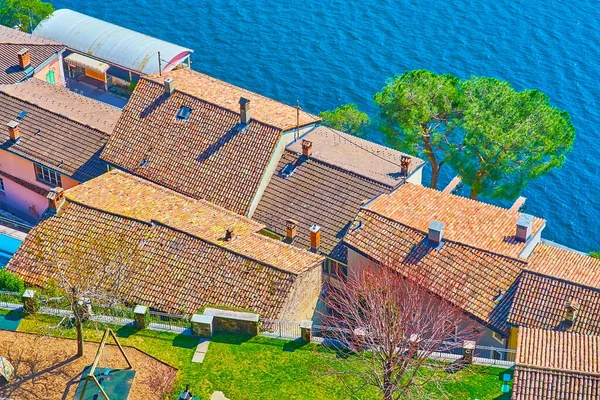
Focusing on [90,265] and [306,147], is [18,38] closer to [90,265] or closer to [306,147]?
[306,147]

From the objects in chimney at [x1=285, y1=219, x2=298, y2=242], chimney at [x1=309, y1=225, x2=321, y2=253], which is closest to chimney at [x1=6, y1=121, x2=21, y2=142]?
chimney at [x1=285, y1=219, x2=298, y2=242]

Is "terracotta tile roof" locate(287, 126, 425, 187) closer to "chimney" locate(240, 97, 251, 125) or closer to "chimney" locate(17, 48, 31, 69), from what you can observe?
"chimney" locate(240, 97, 251, 125)

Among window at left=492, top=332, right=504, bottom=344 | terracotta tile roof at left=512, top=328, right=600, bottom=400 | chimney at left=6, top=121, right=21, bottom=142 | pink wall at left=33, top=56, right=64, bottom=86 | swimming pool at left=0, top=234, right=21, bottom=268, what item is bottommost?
window at left=492, top=332, right=504, bottom=344

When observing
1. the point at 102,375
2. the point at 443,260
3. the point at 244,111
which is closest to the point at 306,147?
the point at 244,111

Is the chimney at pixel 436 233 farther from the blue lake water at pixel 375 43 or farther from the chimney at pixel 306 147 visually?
the blue lake water at pixel 375 43

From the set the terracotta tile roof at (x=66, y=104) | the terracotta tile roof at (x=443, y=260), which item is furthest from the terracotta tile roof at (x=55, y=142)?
the terracotta tile roof at (x=443, y=260)

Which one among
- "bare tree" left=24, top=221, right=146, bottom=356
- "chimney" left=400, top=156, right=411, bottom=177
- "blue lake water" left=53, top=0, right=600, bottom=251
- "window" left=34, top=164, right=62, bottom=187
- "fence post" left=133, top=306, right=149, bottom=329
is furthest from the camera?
"blue lake water" left=53, top=0, right=600, bottom=251
